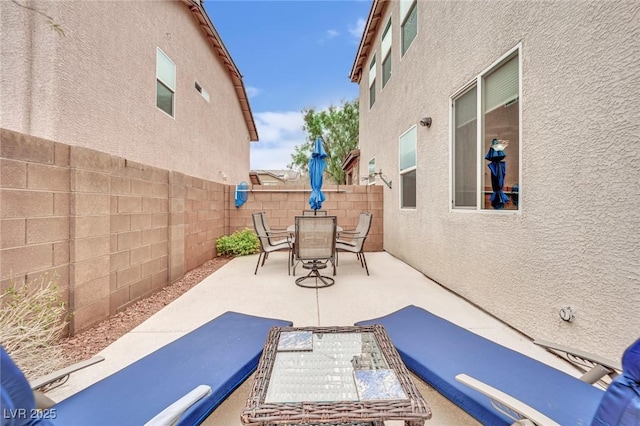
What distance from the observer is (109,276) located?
10.1ft

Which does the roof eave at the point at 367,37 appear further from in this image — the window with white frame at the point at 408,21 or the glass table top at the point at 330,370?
the glass table top at the point at 330,370

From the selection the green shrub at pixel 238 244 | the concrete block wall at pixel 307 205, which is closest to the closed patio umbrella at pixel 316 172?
the concrete block wall at pixel 307 205

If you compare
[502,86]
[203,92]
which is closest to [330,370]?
[502,86]

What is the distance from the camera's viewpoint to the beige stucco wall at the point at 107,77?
328 centimetres

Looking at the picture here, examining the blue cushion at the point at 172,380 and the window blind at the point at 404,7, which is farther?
the window blind at the point at 404,7

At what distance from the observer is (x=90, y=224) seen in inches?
110

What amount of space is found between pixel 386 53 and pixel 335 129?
15.2 meters

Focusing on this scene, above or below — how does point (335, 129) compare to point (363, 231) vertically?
above

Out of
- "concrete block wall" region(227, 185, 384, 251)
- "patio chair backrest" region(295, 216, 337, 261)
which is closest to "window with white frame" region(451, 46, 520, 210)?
"patio chair backrest" region(295, 216, 337, 261)

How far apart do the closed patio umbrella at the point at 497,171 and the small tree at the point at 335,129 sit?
18.8 meters

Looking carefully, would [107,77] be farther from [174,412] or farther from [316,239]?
[174,412]

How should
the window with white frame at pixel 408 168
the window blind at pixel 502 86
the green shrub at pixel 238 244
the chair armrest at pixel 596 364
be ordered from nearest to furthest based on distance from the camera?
the chair armrest at pixel 596 364, the window blind at pixel 502 86, the window with white frame at pixel 408 168, the green shrub at pixel 238 244

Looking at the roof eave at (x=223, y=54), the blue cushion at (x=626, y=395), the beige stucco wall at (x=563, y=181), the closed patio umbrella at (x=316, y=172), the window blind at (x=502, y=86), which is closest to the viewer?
the blue cushion at (x=626, y=395)

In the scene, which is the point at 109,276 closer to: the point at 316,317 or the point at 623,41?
the point at 316,317
